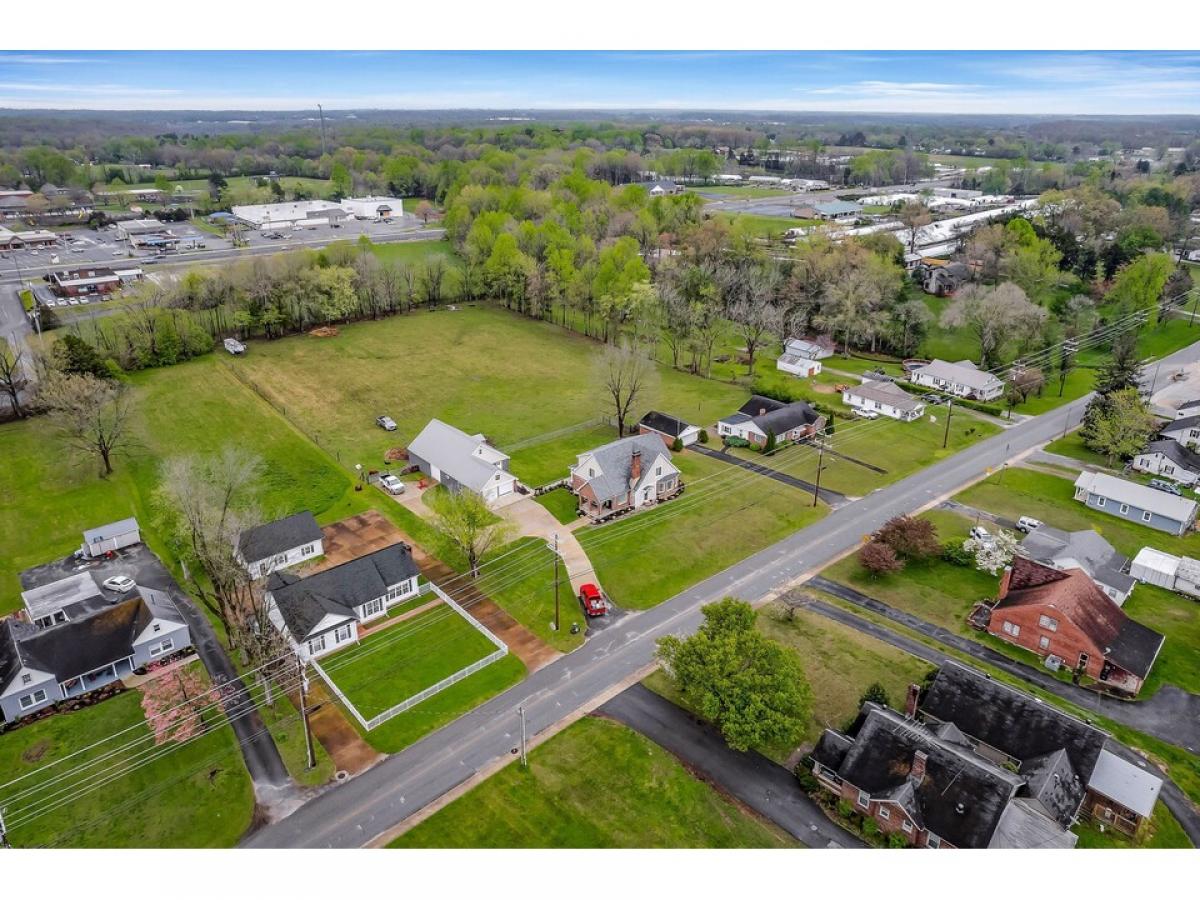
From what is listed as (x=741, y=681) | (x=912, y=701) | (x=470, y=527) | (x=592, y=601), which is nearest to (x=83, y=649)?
(x=470, y=527)

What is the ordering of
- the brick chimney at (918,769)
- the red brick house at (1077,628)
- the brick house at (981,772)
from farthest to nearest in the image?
the red brick house at (1077,628) < the brick chimney at (918,769) < the brick house at (981,772)

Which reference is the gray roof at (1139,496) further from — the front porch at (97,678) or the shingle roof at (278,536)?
the front porch at (97,678)

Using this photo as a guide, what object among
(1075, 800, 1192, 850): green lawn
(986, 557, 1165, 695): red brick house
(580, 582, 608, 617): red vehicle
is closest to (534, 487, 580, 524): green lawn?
(580, 582, 608, 617): red vehicle

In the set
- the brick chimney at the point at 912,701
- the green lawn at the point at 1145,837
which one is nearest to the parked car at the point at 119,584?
the brick chimney at the point at 912,701

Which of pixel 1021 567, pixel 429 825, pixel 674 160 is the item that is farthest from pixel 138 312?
pixel 674 160

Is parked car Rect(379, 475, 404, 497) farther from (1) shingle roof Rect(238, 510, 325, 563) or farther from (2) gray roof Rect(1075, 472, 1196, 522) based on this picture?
(2) gray roof Rect(1075, 472, 1196, 522)

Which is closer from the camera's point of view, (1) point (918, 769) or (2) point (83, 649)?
(1) point (918, 769)

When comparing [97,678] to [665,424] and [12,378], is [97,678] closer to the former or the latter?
[665,424]

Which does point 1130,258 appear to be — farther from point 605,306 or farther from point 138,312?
point 138,312
